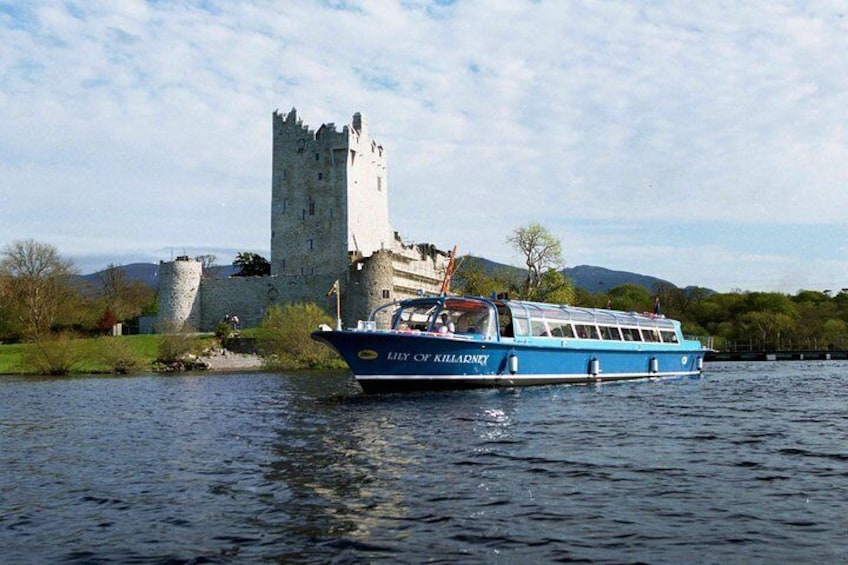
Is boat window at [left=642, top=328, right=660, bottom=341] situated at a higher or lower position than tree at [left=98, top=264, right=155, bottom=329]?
lower

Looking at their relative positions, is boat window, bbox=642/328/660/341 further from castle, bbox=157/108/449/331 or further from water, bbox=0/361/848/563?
castle, bbox=157/108/449/331

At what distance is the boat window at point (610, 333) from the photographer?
44541 millimetres

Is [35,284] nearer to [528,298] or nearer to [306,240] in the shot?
[306,240]

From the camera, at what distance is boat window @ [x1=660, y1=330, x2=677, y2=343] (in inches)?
2030

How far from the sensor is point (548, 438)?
20453mm

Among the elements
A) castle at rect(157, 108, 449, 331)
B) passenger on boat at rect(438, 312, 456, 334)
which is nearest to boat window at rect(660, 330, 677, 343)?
passenger on boat at rect(438, 312, 456, 334)

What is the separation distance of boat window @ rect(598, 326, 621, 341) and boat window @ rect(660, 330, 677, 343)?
22.1ft

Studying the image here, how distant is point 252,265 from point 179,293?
59.5ft

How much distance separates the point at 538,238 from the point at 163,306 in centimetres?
3788

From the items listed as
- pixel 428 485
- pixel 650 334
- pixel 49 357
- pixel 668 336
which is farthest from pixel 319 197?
pixel 428 485

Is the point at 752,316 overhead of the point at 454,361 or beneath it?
overhead

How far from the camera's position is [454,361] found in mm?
34125

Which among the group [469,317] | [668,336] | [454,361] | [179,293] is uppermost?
[179,293]

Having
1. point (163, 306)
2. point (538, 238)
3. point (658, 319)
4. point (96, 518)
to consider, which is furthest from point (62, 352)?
point (96, 518)
